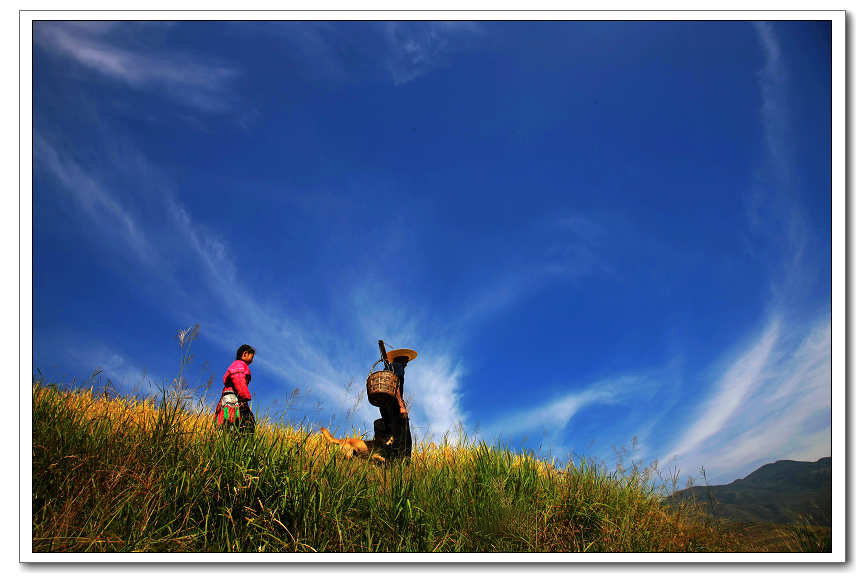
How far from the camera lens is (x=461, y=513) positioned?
4723 mm

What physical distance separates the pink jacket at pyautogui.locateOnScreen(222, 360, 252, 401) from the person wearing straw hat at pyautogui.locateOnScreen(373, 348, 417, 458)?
5.02ft

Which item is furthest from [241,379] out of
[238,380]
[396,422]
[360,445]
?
[396,422]

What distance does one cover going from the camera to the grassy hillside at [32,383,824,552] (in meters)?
4.15

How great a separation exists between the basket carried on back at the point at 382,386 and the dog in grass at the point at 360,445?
47cm

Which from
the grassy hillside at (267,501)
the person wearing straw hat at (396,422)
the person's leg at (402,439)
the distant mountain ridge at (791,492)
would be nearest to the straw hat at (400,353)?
the person wearing straw hat at (396,422)

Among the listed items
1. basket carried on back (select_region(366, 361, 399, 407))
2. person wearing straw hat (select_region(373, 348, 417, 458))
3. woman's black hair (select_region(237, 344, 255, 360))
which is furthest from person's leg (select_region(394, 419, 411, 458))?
woman's black hair (select_region(237, 344, 255, 360))

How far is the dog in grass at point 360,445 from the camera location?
5.48 meters

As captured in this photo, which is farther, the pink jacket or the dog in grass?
the pink jacket

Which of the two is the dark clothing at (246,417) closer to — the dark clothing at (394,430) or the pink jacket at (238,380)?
the pink jacket at (238,380)

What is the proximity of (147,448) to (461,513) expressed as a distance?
2688 mm

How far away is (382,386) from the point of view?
600cm

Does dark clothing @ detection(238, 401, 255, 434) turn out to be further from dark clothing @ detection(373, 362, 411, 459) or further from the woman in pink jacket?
dark clothing @ detection(373, 362, 411, 459)
